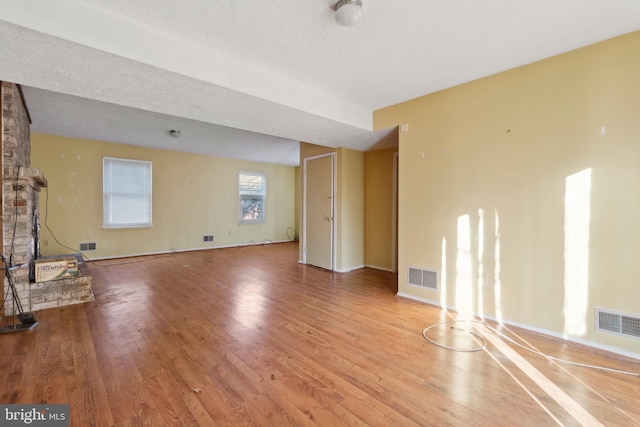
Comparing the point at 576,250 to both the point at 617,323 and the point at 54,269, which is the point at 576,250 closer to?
the point at 617,323

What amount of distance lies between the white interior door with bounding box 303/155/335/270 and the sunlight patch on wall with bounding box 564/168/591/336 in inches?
130

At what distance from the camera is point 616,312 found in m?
2.28

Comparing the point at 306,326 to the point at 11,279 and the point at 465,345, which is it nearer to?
the point at 465,345

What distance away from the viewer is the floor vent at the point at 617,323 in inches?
86.9

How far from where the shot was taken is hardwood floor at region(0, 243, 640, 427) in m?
1.59

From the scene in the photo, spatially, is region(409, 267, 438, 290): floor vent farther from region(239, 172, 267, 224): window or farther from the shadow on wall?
region(239, 172, 267, 224): window

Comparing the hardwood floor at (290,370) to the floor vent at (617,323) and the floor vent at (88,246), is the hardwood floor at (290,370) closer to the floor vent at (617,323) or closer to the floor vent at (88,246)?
the floor vent at (617,323)

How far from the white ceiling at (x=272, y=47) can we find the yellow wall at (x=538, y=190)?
0.84 feet

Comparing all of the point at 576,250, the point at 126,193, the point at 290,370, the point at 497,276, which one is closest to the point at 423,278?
the point at 497,276

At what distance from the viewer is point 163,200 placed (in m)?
6.81

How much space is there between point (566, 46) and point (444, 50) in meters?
1.05

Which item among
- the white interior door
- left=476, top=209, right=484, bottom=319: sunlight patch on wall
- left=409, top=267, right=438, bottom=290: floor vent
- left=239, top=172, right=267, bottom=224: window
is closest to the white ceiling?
left=476, top=209, right=484, bottom=319: sunlight patch on wall

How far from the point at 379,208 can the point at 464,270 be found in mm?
2345

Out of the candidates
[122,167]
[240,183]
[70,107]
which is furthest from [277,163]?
[70,107]
